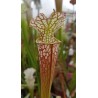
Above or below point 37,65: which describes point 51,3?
above
